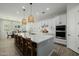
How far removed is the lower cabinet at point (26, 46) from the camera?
1.91 meters

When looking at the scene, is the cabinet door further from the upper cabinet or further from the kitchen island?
the kitchen island

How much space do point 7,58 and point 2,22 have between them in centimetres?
75

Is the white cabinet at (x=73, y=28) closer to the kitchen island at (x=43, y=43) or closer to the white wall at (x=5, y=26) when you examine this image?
the kitchen island at (x=43, y=43)

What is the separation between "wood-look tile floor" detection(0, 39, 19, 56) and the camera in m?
1.87

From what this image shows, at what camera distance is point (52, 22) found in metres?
2.01

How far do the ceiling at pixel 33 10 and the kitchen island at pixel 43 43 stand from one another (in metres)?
0.45

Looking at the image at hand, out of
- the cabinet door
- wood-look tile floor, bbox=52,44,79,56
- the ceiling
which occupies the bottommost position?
wood-look tile floor, bbox=52,44,79,56

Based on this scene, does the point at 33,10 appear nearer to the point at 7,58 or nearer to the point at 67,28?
the point at 67,28

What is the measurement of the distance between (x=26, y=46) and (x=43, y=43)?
41 cm

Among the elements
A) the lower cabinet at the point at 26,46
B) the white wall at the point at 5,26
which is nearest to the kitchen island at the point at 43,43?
the lower cabinet at the point at 26,46

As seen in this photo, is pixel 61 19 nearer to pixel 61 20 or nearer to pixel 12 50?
pixel 61 20

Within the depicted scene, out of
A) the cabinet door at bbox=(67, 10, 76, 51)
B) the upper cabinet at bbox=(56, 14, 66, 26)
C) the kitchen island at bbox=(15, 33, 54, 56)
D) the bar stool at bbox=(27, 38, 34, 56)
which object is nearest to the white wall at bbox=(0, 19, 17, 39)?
the kitchen island at bbox=(15, 33, 54, 56)

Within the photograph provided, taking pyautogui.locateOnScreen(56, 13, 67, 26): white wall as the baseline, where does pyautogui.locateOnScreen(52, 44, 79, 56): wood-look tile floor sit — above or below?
below

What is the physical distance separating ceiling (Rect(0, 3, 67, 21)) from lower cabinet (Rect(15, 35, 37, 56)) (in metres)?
0.51
